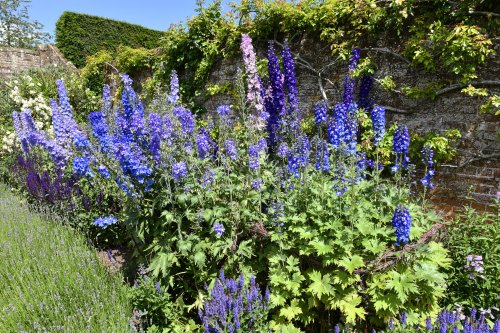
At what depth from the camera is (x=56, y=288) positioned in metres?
2.57

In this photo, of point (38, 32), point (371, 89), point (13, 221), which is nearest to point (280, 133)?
point (371, 89)

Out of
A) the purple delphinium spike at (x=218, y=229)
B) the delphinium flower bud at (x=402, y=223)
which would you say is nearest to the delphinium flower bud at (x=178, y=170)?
the purple delphinium spike at (x=218, y=229)

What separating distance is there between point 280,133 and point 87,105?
8033mm

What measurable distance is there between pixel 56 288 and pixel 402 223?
258 centimetres

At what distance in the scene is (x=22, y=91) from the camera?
8.59 meters

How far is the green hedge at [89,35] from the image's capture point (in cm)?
1196

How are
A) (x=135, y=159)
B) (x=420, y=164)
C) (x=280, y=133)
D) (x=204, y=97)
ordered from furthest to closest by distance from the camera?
(x=204, y=97) → (x=420, y=164) → (x=280, y=133) → (x=135, y=159)

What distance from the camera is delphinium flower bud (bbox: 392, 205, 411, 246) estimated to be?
90.7 inches

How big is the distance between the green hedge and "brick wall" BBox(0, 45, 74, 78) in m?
0.50

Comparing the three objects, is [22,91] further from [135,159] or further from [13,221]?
[135,159]

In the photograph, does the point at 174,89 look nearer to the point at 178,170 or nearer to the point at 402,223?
the point at 178,170

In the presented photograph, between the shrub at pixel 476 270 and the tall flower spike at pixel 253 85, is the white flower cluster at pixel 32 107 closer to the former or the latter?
the tall flower spike at pixel 253 85

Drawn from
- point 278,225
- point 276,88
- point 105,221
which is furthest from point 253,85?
point 105,221

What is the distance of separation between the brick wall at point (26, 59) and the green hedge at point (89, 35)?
0.50 m
